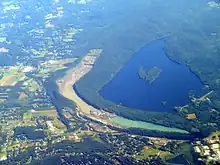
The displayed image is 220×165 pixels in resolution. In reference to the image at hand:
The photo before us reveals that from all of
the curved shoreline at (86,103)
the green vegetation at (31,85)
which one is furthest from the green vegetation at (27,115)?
the green vegetation at (31,85)

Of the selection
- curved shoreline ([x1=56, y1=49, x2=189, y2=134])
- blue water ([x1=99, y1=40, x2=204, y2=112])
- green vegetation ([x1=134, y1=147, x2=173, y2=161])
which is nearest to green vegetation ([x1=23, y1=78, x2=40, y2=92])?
curved shoreline ([x1=56, y1=49, x2=189, y2=134])

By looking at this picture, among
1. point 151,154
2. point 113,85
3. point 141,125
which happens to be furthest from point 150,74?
point 151,154

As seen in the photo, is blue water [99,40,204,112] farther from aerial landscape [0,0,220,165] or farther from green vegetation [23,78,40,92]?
green vegetation [23,78,40,92]

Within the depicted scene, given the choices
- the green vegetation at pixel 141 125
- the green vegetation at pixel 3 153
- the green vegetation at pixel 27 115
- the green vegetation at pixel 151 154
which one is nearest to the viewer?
the green vegetation at pixel 151 154

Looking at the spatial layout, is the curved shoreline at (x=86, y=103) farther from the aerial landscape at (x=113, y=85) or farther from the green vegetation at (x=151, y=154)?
the green vegetation at (x=151, y=154)

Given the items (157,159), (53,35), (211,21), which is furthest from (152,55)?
(157,159)

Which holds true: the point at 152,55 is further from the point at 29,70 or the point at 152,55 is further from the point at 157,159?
the point at 157,159
